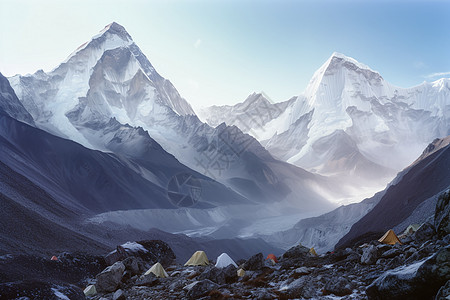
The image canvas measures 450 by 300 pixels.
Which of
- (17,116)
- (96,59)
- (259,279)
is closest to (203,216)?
(17,116)

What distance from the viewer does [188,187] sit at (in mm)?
106562

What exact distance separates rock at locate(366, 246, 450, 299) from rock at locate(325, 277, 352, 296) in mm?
1633

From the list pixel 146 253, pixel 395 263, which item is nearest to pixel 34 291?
pixel 146 253

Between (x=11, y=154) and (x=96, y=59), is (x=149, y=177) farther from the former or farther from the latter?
(x=96, y=59)

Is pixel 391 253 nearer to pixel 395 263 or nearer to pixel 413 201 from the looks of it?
pixel 395 263

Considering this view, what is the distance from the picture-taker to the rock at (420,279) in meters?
6.01

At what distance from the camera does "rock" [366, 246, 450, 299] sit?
6011mm

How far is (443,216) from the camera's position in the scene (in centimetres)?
879

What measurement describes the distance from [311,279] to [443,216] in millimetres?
3845

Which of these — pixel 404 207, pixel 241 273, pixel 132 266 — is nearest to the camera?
pixel 241 273

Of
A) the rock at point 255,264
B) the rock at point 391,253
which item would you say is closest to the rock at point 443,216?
the rock at point 391,253

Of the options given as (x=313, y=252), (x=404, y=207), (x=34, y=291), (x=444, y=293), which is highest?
(x=404, y=207)

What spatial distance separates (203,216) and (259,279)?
273 ft

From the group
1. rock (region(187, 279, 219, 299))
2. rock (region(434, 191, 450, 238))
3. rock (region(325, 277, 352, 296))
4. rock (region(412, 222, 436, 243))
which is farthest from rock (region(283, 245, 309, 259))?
rock (region(434, 191, 450, 238))
